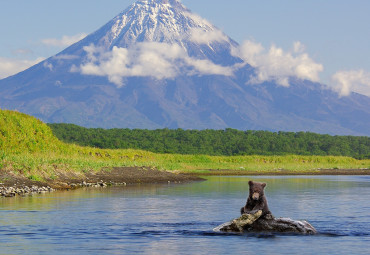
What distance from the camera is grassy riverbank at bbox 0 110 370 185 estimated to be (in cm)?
4709

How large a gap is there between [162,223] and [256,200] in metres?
5.59

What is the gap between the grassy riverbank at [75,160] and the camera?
4709 centimetres

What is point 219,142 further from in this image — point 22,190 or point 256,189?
point 256,189

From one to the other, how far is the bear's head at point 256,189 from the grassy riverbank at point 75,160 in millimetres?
23743

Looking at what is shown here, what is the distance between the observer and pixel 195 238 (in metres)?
24.1

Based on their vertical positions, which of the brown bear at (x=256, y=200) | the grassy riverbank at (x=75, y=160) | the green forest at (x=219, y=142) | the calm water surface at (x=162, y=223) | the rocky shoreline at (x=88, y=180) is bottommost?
the calm water surface at (x=162, y=223)

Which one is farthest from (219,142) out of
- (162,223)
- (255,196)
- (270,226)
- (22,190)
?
(255,196)

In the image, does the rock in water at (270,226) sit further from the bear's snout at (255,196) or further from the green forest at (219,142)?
the green forest at (219,142)

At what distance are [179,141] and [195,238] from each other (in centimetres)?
12626

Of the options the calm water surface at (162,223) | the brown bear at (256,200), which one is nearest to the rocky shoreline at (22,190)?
the calm water surface at (162,223)

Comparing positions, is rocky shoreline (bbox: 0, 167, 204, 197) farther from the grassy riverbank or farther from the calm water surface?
the calm water surface

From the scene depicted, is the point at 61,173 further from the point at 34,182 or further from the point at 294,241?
the point at 294,241

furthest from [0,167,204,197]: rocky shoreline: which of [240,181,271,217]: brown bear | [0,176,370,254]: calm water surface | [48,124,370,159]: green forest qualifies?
[48,124,370,159]: green forest

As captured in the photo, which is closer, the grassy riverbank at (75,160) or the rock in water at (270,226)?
the rock in water at (270,226)
